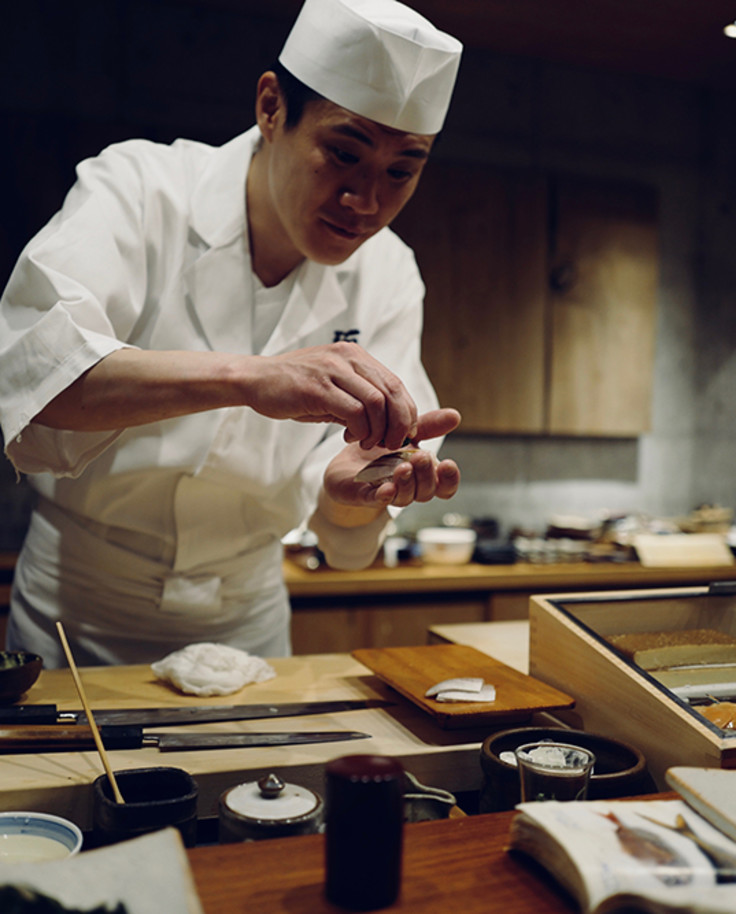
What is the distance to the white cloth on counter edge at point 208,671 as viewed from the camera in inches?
57.1

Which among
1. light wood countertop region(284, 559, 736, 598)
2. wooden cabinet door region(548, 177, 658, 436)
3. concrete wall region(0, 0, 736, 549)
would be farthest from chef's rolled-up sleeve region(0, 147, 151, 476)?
wooden cabinet door region(548, 177, 658, 436)

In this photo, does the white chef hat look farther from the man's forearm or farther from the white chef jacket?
the man's forearm

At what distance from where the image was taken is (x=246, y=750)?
3.95ft

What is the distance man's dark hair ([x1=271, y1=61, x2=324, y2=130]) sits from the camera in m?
1.57

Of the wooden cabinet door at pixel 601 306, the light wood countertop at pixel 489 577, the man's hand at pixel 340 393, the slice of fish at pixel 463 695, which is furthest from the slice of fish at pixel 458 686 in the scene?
the wooden cabinet door at pixel 601 306

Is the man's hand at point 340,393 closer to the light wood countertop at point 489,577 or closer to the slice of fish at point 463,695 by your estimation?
the slice of fish at point 463,695

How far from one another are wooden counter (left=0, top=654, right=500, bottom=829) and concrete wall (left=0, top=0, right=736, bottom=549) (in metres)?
2.36

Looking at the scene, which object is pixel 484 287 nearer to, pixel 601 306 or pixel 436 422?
pixel 601 306

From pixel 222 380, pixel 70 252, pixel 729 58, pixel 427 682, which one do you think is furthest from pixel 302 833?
pixel 729 58

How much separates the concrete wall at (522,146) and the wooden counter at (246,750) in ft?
7.76

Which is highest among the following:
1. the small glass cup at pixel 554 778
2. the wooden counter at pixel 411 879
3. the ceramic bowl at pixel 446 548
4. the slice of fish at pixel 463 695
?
the small glass cup at pixel 554 778

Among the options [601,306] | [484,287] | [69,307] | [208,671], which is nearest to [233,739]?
[208,671]

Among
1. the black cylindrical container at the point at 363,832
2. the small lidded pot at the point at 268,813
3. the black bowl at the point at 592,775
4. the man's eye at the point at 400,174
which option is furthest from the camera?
the man's eye at the point at 400,174

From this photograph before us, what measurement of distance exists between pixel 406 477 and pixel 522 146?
3429 millimetres
